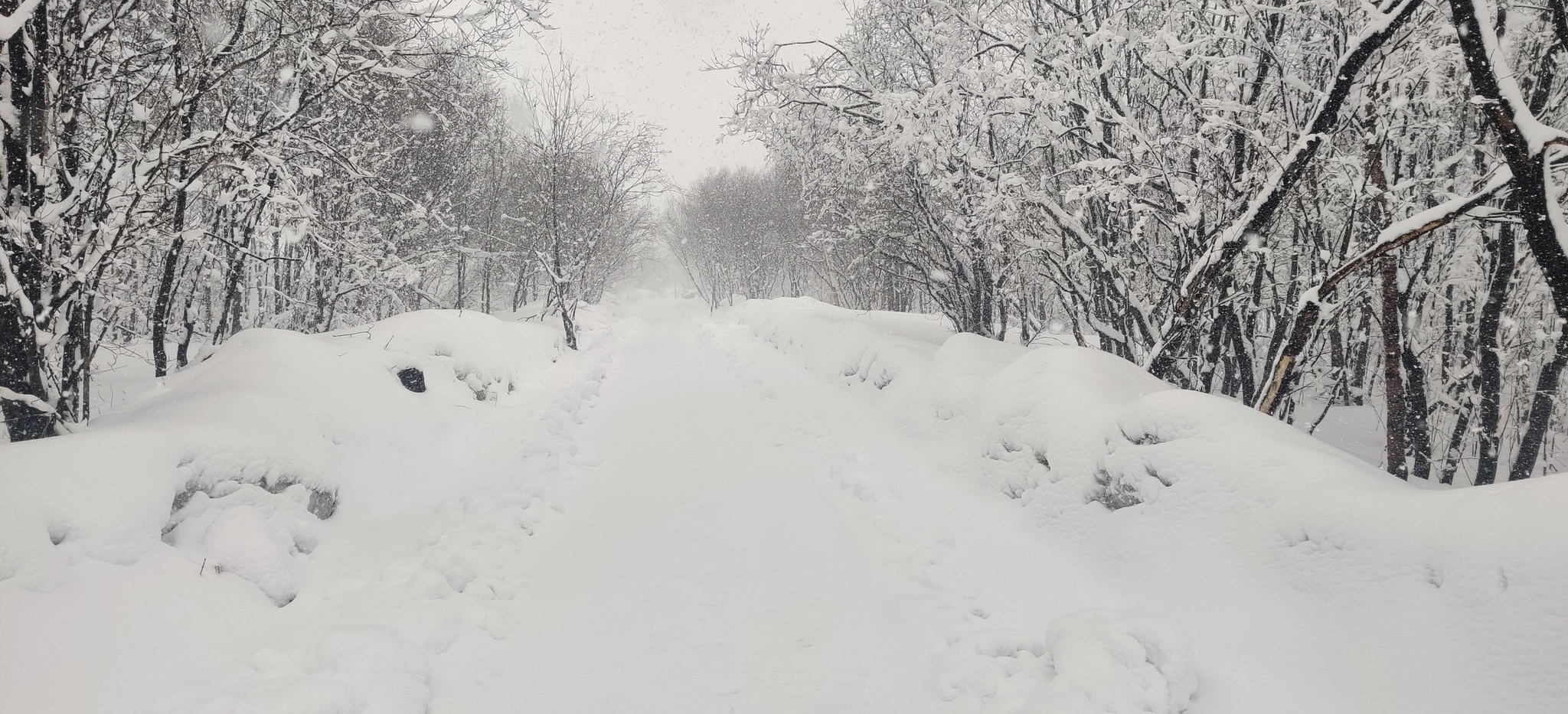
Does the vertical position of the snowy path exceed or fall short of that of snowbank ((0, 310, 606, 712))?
it falls short

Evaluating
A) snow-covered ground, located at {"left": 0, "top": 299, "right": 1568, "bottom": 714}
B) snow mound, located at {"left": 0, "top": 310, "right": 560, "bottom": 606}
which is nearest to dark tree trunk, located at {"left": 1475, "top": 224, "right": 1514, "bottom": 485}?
snow-covered ground, located at {"left": 0, "top": 299, "right": 1568, "bottom": 714}

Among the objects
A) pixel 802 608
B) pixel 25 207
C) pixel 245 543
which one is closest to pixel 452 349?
pixel 25 207

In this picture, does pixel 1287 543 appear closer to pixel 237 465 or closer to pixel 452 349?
pixel 237 465

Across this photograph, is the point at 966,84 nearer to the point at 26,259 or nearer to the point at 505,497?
the point at 505,497

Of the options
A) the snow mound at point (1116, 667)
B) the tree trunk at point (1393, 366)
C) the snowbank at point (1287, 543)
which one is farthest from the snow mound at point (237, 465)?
the tree trunk at point (1393, 366)

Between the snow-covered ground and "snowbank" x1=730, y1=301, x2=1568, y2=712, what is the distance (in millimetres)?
15

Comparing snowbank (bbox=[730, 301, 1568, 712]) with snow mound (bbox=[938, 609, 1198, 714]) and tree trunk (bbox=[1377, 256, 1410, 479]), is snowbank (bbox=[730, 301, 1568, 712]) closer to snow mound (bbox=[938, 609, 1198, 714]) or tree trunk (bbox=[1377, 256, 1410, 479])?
snow mound (bbox=[938, 609, 1198, 714])

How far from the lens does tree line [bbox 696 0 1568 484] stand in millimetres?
4609

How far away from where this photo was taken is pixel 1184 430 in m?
4.06

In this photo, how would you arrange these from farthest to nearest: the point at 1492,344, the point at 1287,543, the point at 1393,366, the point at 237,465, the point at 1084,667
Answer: the point at 1492,344 → the point at 1393,366 → the point at 237,465 → the point at 1287,543 → the point at 1084,667

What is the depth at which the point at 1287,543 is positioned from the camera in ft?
10.4

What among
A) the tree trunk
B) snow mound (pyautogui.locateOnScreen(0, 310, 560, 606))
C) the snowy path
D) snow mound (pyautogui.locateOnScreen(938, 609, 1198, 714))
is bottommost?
the snowy path

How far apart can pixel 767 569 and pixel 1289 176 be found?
5.23m

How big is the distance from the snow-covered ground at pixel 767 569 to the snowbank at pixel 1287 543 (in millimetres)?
15
